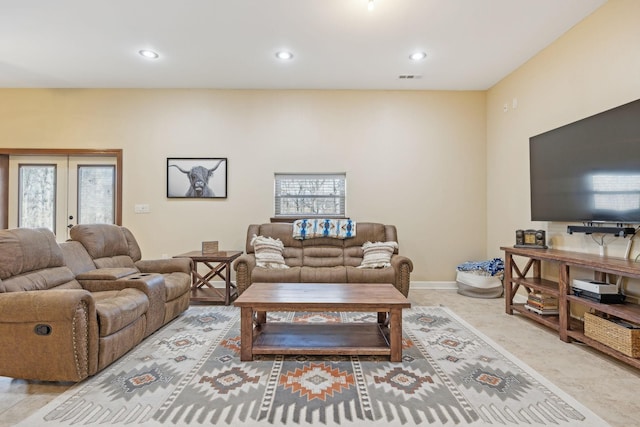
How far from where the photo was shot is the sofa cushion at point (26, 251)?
2.13m

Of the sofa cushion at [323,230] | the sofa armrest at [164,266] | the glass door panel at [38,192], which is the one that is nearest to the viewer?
the sofa armrest at [164,266]

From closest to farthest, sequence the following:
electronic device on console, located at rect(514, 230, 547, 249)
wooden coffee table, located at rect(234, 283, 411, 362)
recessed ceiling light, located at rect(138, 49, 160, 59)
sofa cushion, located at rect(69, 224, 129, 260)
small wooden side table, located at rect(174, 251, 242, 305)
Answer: wooden coffee table, located at rect(234, 283, 411, 362) → sofa cushion, located at rect(69, 224, 129, 260) → electronic device on console, located at rect(514, 230, 547, 249) → recessed ceiling light, located at rect(138, 49, 160, 59) → small wooden side table, located at rect(174, 251, 242, 305)

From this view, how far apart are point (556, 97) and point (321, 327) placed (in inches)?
130

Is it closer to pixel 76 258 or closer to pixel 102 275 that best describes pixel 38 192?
pixel 76 258

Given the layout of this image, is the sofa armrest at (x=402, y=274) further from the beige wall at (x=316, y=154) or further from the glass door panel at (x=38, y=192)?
the glass door panel at (x=38, y=192)

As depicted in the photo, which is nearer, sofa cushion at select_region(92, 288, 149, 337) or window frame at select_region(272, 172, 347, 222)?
sofa cushion at select_region(92, 288, 149, 337)

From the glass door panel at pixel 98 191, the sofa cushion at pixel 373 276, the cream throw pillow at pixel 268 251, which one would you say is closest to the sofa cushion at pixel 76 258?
the cream throw pillow at pixel 268 251

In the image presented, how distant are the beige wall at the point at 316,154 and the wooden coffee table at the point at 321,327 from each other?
2200 millimetres

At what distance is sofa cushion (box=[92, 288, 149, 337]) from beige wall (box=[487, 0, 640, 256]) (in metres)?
3.86

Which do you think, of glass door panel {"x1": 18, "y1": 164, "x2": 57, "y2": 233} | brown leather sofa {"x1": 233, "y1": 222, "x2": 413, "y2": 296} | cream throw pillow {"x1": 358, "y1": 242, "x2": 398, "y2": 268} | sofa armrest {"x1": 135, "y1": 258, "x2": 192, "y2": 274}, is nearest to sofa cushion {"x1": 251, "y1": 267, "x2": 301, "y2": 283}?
brown leather sofa {"x1": 233, "y1": 222, "x2": 413, "y2": 296}

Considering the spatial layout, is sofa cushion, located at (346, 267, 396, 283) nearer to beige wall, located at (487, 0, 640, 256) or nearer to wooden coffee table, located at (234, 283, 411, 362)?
wooden coffee table, located at (234, 283, 411, 362)

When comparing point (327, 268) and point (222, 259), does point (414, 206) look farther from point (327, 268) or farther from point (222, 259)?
point (222, 259)

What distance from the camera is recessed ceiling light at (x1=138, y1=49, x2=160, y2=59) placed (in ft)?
11.6

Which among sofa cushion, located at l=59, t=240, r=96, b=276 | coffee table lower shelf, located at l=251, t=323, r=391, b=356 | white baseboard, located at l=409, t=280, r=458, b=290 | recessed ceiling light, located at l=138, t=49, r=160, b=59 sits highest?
recessed ceiling light, located at l=138, t=49, r=160, b=59
